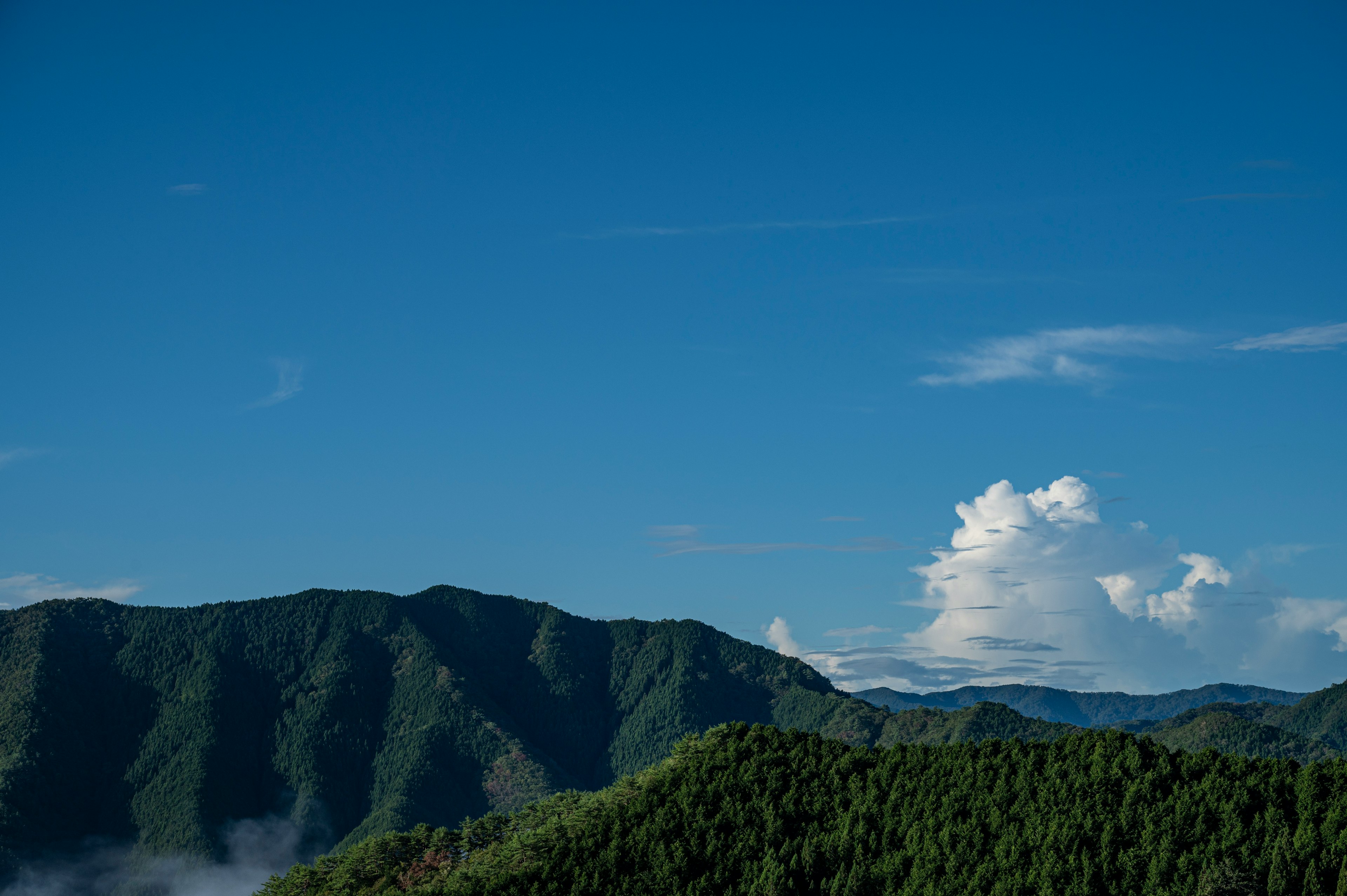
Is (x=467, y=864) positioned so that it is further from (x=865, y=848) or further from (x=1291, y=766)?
(x=1291, y=766)

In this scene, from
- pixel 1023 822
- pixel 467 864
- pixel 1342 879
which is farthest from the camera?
pixel 467 864

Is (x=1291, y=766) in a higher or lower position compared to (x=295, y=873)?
higher

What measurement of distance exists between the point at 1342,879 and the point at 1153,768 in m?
18.9

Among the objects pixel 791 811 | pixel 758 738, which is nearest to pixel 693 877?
pixel 791 811

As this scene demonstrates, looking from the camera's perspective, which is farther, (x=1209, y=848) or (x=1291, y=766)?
(x=1291, y=766)

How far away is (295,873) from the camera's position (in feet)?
392

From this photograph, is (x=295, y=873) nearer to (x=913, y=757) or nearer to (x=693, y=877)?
(x=693, y=877)

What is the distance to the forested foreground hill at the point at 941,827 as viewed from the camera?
271ft

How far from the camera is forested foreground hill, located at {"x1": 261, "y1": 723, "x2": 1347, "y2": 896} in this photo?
271ft

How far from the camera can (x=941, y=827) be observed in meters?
90.5

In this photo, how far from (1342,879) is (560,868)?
2257 inches

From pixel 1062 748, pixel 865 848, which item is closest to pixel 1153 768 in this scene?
pixel 1062 748

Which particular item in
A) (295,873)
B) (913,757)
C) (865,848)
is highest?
(913,757)

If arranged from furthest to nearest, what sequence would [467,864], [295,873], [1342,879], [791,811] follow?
[295,873]
[467,864]
[791,811]
[1342,879]
